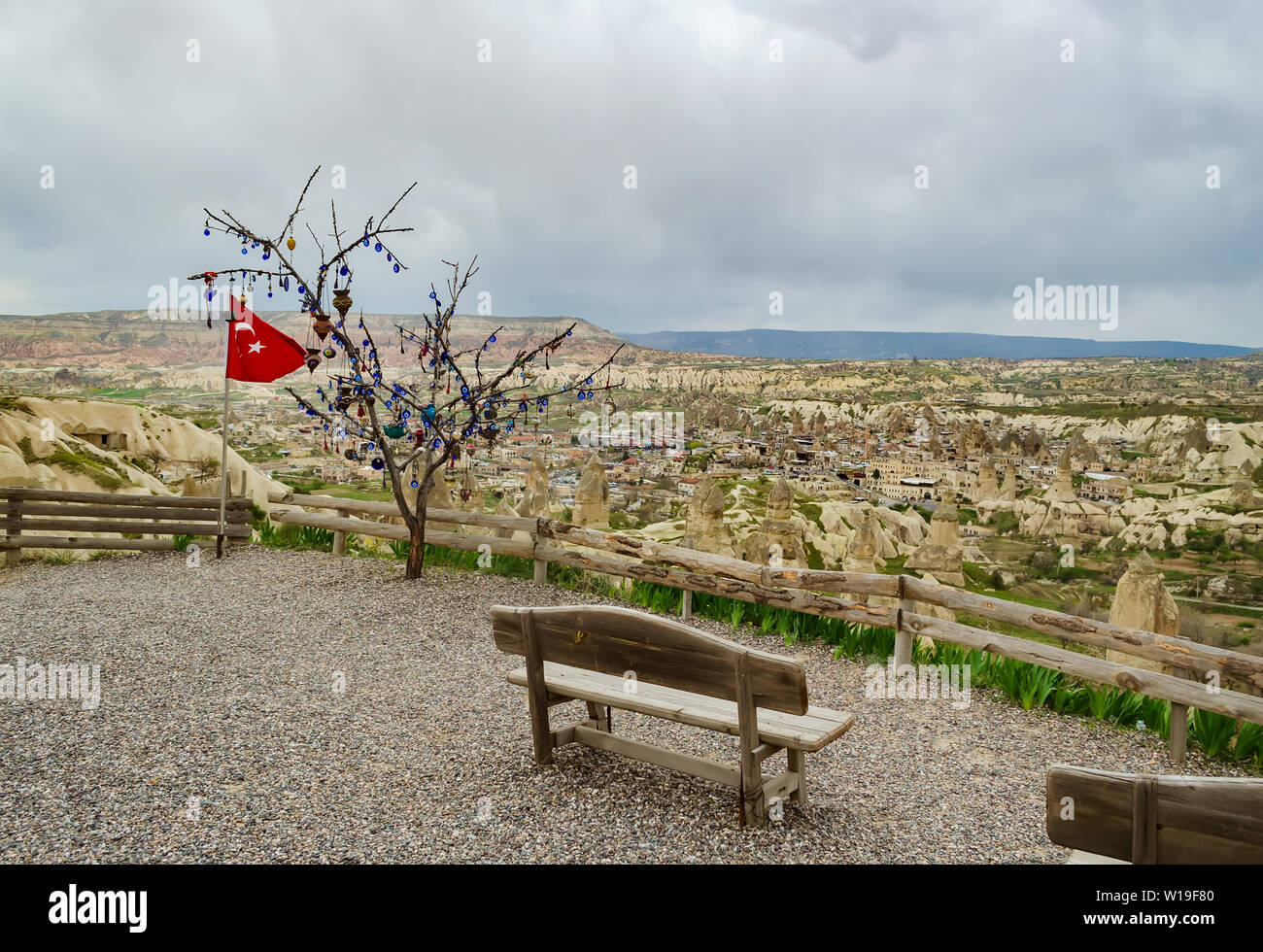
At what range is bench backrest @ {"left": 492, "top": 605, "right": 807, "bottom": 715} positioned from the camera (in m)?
3.12

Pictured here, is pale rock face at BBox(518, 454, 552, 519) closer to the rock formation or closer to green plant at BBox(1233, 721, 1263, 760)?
the rock formation

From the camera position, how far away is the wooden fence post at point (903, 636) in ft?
19.4

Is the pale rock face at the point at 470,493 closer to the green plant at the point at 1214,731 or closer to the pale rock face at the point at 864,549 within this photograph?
the pale rock face at the point at 864,549

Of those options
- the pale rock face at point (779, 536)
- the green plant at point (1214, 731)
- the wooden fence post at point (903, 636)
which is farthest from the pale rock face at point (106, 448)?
the green plant at point (1214, 731)

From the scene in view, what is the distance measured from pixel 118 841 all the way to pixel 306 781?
2.64ft

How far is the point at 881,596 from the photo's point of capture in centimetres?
623

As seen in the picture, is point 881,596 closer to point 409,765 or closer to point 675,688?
point 675,688

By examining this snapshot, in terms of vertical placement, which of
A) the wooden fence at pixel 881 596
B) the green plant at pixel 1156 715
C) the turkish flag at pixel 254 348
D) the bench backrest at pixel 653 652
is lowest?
the green plant at pixel 1156 715

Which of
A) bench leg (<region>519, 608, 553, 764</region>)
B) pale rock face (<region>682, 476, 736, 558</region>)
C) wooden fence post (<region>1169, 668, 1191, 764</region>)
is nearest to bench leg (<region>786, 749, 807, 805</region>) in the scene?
bench leg (<region>519, 608, 553, 764</region>)

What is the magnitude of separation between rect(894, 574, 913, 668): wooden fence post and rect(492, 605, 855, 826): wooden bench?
8.30ft

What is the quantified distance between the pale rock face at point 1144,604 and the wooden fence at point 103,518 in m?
9.24
